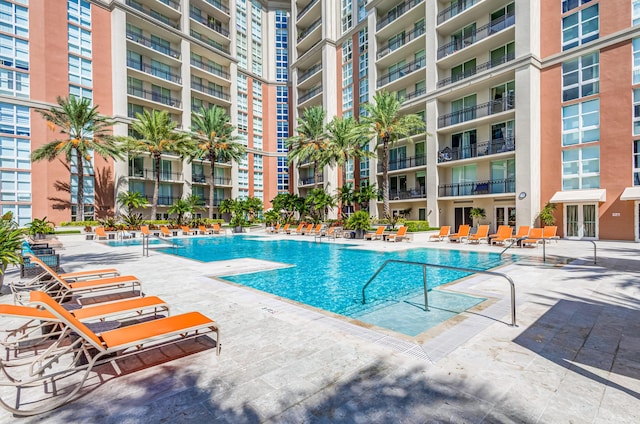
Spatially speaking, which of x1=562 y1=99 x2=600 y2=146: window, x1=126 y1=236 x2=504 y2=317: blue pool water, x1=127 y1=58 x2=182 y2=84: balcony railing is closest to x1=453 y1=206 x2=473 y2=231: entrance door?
x1=562 y1=99 x2=600 y2=146: window

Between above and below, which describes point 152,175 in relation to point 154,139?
below

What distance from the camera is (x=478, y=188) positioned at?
2630 centimetres

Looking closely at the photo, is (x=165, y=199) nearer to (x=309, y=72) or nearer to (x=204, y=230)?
(x=204, y=230)

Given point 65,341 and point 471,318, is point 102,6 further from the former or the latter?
point 471,318

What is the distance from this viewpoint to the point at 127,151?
32.8 meters

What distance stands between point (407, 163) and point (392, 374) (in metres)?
30.6

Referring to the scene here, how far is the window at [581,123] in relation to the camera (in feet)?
70.4

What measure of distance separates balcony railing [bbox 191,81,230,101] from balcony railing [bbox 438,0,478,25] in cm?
2990

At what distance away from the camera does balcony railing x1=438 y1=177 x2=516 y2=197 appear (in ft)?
80.7

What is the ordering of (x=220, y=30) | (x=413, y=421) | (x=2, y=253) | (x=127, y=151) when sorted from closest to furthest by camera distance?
(x=413, y=421), (x=2, y=253), (x=127, y=151), (x=220, y=30)

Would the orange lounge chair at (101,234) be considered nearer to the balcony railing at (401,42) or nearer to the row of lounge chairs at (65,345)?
the row of lounge chairs at (65,345)

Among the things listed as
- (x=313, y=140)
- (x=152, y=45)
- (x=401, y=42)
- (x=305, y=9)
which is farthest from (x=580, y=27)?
(x=152, y=45)

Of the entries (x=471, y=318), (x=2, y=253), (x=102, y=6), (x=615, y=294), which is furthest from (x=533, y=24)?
(x=102, y=6)

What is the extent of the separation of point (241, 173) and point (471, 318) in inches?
1797
